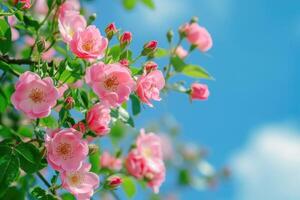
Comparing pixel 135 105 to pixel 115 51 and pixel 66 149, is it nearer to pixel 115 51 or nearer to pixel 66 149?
pixel 115 51

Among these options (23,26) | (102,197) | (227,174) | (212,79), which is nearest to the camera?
(23,26)

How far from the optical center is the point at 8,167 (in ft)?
5.17

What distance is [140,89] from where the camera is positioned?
1.61 metres

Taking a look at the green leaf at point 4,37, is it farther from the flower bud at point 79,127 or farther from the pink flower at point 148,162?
the pink flower at point 148,162

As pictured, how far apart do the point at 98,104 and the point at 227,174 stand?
10.2 feet

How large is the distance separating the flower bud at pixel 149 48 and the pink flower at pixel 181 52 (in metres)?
0.40

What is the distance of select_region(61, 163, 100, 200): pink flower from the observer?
161cm

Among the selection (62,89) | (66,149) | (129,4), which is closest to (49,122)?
(62,89)

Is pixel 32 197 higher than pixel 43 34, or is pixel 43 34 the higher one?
pixel 43 34

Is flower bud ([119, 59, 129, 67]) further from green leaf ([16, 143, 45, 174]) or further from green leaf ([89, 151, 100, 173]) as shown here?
green leaf ([89, 151, 100, 173])

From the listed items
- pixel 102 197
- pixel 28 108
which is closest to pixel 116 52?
pixel 28 108

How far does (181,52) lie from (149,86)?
0.56m

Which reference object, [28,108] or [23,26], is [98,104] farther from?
[23,26]

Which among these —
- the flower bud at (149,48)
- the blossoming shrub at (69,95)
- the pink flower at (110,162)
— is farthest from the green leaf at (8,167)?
the pink flower at (110,162)
